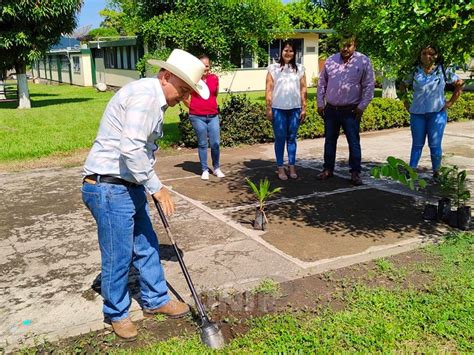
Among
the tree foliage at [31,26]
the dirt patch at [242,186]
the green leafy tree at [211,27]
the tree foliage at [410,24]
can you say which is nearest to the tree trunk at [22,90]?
the tree foliage at [31,26]

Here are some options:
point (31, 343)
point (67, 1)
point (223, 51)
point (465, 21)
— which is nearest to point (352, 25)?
point (465, 21)

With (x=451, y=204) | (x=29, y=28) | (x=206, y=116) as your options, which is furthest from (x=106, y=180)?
(x=29, y=28)

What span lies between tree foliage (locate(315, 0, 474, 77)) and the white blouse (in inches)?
79.4

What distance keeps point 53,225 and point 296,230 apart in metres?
2.71

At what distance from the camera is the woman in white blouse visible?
22.1ft

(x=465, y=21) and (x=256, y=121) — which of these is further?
(x=256, y=121)

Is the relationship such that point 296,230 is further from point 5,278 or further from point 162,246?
point 5,278

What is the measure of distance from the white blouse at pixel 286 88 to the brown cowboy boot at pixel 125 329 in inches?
165

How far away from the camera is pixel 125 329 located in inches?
129

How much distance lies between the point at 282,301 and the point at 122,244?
1299 millimetres

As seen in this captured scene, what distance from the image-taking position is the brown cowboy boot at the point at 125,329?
3266 millimetres

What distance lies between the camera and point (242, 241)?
494 centimetres

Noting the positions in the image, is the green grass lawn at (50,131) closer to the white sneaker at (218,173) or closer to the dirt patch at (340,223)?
the white sneaker at (218,173)

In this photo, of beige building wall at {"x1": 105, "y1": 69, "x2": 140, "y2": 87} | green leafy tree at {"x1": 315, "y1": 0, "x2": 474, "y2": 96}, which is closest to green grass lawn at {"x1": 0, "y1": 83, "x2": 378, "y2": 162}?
green leafy tree at {"x1": 315, "y1": 0, "x2": 474, "y2": 96}
